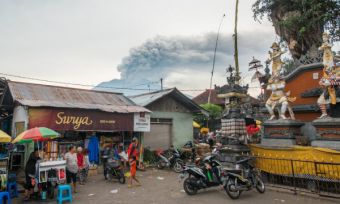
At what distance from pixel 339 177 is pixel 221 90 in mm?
6689

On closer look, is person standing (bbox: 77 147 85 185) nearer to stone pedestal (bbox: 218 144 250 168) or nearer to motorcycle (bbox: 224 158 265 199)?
stone pedestal (bbox: 218 144 250 168)

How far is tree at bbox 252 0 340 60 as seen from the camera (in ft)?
72.1

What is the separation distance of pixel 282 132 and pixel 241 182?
4.26 metres

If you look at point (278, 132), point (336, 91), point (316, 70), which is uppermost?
point (316, 70)

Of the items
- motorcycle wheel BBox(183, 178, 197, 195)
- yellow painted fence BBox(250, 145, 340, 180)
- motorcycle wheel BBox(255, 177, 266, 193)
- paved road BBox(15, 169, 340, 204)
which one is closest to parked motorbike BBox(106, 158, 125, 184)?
paved road BBox(15, 169, 340, 204)

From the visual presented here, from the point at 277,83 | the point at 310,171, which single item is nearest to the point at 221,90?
the point at 277,83

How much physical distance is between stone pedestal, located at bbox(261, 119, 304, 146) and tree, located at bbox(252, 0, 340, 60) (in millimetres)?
11615

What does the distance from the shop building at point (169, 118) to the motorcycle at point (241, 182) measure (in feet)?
28.3

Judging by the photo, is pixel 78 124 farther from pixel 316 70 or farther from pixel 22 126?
pixel 316 70

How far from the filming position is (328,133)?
33.8ft

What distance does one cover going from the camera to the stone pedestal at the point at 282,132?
11.5 metres

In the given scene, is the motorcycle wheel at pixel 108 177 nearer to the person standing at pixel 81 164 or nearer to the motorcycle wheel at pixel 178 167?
the person standing at pixel 81 164

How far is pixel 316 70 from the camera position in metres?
13.7

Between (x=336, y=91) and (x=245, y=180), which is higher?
(x=336, y=91)
